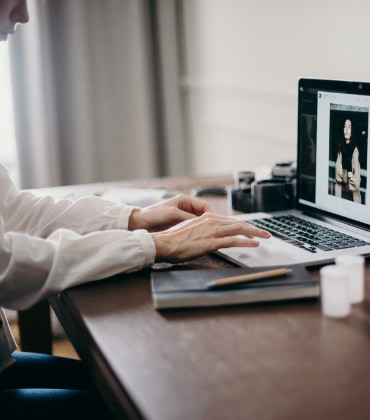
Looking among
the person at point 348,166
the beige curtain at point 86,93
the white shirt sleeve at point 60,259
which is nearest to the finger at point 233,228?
the white shirt sleeve at point 60,259

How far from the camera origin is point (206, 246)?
1173 millimetres

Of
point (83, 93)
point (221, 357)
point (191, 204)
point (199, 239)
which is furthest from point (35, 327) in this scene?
point (83, 93)

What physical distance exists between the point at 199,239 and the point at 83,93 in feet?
6.39

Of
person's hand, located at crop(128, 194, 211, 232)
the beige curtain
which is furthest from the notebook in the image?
the beige curtain

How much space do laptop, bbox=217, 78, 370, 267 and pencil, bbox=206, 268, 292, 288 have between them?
0.13 meters

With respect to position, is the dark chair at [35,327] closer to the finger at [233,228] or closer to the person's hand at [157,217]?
the person's hand at [157,217]

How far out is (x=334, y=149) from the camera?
1.39 meters

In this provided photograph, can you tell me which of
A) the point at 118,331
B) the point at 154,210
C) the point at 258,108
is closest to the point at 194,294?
the point at 118,331

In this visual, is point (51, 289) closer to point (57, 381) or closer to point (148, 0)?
point (57, 381)

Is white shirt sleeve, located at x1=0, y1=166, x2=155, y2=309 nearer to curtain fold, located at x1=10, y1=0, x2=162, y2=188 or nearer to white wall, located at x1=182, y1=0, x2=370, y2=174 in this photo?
white wall, located at x1=182, y1=0, x2=370, y2=174

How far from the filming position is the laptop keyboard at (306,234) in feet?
4.12

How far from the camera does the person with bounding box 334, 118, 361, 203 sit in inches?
52.0

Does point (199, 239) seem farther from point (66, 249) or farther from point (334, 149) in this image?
point (334, 149)

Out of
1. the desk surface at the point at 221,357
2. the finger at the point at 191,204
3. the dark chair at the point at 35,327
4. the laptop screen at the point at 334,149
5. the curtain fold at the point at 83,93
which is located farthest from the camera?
the curtain fold at the point at 83,93
